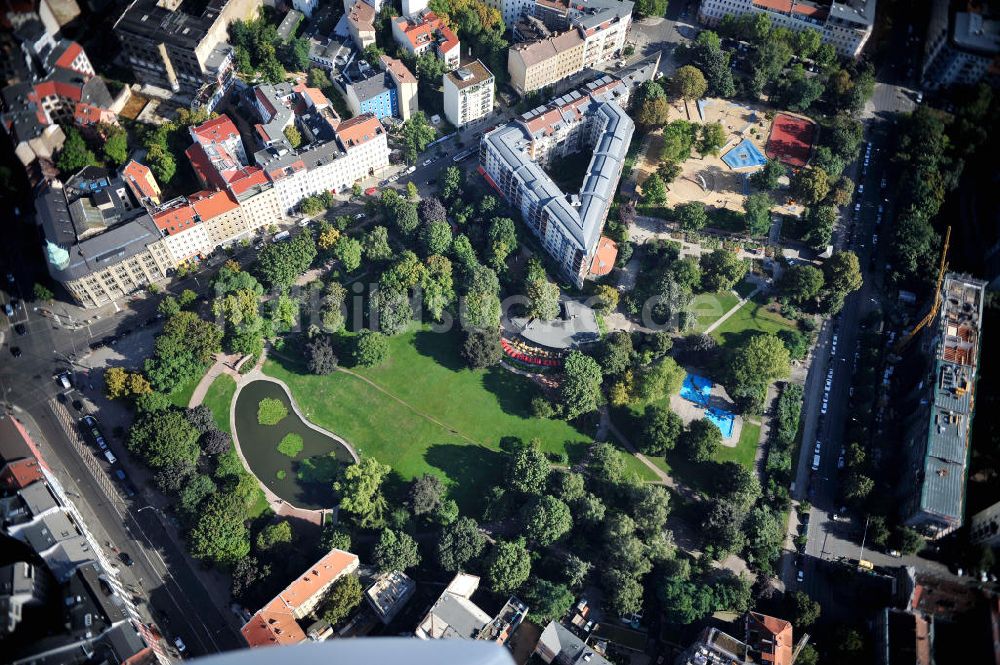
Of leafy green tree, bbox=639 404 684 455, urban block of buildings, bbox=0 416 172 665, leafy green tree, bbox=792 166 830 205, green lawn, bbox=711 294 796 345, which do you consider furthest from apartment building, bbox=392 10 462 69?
urban block of buildings, bbox=0 416 172 665

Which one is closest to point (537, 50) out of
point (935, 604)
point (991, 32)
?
point (991, 32)

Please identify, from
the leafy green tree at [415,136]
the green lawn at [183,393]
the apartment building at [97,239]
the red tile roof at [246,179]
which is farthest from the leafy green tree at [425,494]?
the leafy green tree at [415,136]

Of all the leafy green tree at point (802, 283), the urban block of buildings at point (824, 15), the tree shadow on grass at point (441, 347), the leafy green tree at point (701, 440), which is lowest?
the leafy green tree at point (701, 440)

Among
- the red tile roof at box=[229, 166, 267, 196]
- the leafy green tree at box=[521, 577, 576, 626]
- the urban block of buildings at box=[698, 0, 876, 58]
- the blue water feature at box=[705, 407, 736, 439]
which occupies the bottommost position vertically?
the leafy green tree at box=[521, 577, 576, 626]

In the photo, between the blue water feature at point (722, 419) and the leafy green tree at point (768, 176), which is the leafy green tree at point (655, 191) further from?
the blue water feature at point (722, 419)

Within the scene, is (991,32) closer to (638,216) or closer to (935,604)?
(638,216)

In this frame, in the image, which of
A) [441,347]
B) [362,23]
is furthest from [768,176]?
[362,23]

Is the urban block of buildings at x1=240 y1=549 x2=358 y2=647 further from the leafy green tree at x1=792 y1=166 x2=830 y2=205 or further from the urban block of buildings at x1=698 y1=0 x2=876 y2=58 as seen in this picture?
the urban block of buildings at x1=698 y1=0 x2=876 y2=58
